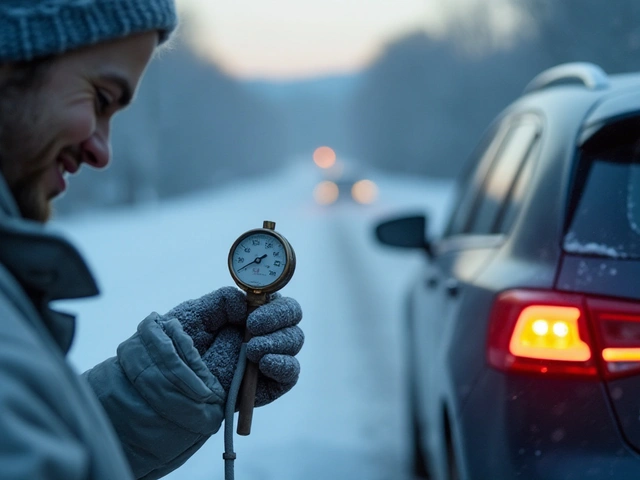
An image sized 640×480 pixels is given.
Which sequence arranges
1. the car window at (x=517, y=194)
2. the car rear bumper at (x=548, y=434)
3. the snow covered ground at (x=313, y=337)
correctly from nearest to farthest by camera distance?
the car rear bumper at (x=548, y=434) → the car window at (x=517, y=194) → the snow covered ground at (x=313, y=337)

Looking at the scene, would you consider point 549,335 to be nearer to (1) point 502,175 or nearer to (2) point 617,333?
(2) point 617,333

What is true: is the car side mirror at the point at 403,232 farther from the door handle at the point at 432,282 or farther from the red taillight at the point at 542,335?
the red taillight at the point at 542,335

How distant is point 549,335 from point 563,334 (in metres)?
0.04

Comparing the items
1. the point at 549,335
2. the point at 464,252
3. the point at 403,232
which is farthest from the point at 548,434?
the point at 403,232

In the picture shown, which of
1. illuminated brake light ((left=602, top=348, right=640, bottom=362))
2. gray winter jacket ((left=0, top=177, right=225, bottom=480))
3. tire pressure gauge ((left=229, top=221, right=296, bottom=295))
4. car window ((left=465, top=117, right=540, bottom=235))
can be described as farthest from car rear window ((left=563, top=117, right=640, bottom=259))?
gray winter jacket ((left=0, top=177, right=225, bottom=480))

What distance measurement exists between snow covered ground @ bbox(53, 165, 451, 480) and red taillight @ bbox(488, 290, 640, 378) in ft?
2.70

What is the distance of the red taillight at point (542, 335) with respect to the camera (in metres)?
2.25

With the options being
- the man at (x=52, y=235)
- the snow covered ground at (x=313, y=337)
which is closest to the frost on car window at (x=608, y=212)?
the snow covered ground at (x=313, y=337)

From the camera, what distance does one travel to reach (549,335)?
232 cm

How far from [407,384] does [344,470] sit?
2.48 ft

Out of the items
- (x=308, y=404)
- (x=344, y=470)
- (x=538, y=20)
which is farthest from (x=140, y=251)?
(x=344, y=470)

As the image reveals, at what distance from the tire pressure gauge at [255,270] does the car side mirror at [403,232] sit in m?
2.21

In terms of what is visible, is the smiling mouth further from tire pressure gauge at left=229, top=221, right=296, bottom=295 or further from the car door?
the car door

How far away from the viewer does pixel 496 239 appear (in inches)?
114
